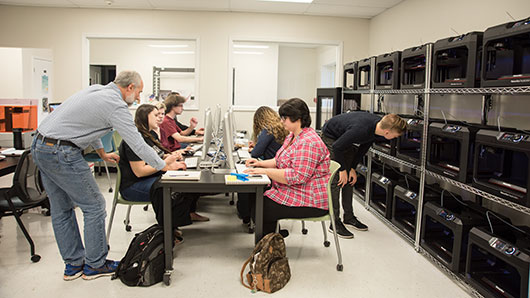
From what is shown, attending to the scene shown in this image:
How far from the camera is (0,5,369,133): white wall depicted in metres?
6.13

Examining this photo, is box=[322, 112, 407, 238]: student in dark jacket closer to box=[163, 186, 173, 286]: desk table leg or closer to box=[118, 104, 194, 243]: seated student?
box=[118, 104, 194, 243]: seated student

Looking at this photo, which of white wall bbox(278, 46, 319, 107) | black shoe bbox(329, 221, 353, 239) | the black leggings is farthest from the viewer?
white wall bbox(278, 46, 319, 107)

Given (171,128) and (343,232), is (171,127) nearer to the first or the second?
(171,128)

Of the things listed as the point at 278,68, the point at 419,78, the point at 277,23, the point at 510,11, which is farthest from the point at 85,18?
the point at 510,11

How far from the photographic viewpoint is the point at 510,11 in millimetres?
3387

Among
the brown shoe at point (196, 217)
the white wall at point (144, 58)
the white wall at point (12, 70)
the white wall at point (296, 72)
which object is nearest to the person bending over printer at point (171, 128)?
the brown shoe at point (196, 217)

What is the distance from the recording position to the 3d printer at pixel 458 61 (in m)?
2.74

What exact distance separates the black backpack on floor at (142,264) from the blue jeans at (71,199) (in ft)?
0.63

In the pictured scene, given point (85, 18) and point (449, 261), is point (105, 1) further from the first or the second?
point (449, 261)

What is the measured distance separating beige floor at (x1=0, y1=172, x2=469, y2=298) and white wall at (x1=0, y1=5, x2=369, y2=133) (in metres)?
2.96

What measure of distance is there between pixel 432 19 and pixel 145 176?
11.7 feet

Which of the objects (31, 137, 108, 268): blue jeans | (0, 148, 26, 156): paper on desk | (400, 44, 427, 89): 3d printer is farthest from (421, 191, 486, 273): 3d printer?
(0, 148, 26, 156): paper on desk

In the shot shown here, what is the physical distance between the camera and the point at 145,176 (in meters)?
3.11

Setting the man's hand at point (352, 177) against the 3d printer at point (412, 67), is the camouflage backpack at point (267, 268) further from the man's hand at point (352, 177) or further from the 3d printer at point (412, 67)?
the 3d printer at point (412, 67)
